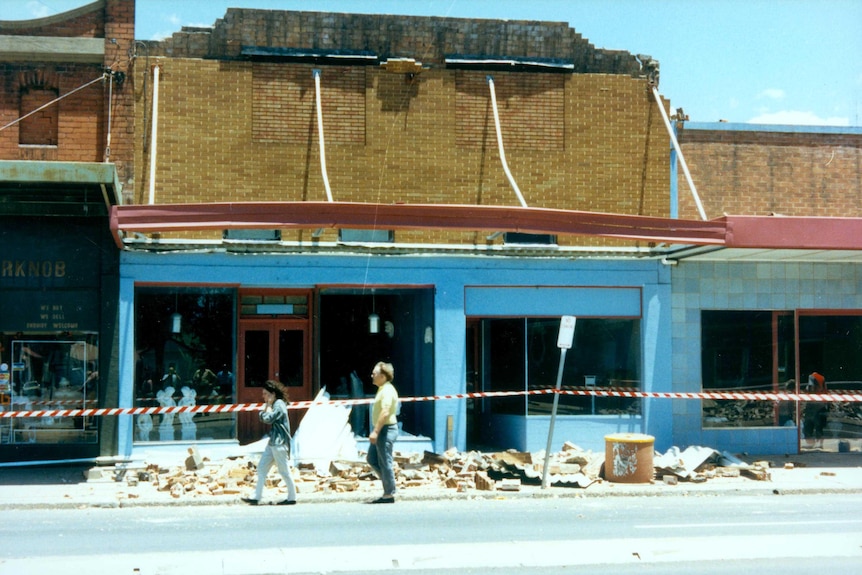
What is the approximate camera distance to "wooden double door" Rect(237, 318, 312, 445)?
17.2m

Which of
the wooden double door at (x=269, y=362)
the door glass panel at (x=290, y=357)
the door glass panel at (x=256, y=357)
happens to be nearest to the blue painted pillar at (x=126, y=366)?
the wooden double door at (x=269, y=362)

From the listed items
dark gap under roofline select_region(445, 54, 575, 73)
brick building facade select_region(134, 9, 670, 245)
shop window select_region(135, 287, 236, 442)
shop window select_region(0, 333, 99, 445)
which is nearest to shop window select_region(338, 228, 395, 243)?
brick building facade select_region(134, 9, 670, 245)

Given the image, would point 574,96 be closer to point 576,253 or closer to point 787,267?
point 576,253

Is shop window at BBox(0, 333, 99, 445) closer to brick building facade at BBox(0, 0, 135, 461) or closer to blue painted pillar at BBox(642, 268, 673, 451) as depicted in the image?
brick building facade at BBox(0, 0, 135, 461)

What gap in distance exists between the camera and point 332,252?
16594 millimetres

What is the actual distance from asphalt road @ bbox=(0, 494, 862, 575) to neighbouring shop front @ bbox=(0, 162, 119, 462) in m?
3.76

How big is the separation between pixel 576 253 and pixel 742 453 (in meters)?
4.72

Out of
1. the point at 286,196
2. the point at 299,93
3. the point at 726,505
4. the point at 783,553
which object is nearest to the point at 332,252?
the point at 286,196

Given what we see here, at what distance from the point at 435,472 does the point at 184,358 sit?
490 cm

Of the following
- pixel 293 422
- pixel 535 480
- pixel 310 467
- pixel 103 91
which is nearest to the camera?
pixel 535 480

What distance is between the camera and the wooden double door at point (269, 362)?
56.5ft

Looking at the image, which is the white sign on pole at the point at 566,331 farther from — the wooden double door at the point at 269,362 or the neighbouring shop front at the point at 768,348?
the wooden double door at the point at 269,362

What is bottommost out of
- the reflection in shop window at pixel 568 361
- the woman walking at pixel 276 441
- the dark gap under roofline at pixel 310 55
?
the woman walking at pixel 276 441

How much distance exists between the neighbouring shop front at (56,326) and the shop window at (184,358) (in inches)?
26.3
